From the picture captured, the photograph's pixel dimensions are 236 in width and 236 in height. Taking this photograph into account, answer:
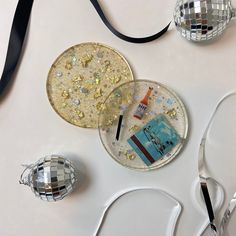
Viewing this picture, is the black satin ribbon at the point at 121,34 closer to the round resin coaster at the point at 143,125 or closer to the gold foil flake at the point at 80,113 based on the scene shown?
the round resin coaster at the point at 143,125

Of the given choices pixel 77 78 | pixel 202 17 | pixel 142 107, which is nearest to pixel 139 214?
pixel 142 107

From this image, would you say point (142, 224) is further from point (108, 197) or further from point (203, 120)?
point (203, 120)

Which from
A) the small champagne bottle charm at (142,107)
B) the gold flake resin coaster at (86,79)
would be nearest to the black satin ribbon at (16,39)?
the gold flake resin coaster at (86,79)

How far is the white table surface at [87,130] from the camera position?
0.99 m

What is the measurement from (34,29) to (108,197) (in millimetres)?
486

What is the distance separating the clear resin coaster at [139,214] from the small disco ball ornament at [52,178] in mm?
133

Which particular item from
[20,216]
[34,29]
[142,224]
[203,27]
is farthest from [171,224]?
[34,29]

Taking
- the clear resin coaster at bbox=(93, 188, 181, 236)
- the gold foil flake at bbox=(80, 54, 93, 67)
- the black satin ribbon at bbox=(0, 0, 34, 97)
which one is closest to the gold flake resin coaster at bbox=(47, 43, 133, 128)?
the gold foil flake at bbox=(80, 54, 93, 67)

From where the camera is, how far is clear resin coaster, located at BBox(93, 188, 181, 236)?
39.1 inches

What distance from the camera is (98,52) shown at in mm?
992

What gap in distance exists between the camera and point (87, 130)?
100 cm

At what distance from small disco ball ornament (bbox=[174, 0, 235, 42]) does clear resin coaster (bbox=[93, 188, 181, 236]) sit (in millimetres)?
418

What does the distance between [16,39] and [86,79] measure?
0.70 feet

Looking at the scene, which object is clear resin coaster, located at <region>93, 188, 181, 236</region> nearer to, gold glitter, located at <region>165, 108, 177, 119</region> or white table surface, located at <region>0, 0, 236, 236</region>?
white table surface, located at <region>0, 0, 236, 236</region>
